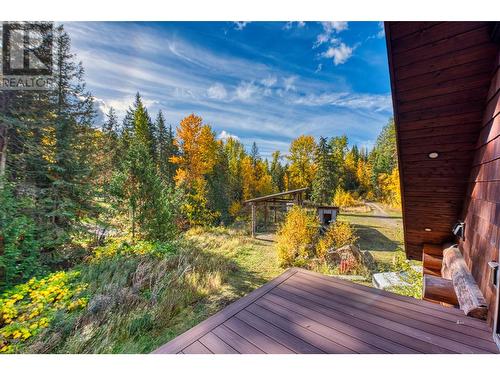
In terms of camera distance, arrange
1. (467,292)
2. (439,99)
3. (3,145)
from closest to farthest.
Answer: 1. (467,292)
2. (439,99)
3. (3,145)

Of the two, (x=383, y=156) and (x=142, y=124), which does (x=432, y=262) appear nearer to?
(x=142, y=124)

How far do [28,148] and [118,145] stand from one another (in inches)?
501

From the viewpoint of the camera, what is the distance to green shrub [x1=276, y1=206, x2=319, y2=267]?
23.6 feet

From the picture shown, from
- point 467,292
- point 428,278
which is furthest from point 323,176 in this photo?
point 467,292

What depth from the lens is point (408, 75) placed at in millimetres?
2051

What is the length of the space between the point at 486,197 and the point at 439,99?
44.9 inches

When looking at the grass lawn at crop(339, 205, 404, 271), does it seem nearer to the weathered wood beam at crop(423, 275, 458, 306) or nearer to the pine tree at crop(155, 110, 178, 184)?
the weathered wood beam at crop(423, 275, 458, 306)

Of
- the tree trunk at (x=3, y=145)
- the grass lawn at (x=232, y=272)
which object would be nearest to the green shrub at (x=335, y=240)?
the grass lawn at (x=232, y=272)

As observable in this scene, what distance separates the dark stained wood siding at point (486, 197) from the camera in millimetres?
1705

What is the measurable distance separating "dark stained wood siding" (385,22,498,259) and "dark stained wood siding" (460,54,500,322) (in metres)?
0.11

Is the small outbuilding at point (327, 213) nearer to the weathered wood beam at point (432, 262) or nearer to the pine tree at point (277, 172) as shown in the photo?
the weathered wood beam at point (432, 262)

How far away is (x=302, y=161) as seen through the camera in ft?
71.9
